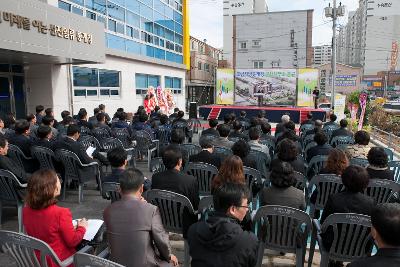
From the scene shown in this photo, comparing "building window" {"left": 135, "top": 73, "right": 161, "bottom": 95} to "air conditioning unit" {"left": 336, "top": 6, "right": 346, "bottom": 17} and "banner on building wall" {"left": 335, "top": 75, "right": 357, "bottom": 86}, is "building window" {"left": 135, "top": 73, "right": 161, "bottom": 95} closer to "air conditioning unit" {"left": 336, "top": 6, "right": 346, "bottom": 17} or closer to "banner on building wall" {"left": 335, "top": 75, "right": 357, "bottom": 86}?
"banner on building wall" {"left": 335, "top": 75, "right": 357, "bottom": 86}

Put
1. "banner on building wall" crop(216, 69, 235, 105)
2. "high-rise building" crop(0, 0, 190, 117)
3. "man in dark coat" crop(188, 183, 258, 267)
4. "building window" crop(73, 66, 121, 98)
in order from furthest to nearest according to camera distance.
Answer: "banner on building wall" crop(216, 69, 235, 105), "building window" crop(73, 66, 121, 98), "high-rise building" crop(0, 0, 190, 117), "man in dark coat" crop(188, 183, 258, 267)

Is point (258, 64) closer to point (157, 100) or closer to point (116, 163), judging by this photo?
point (157, 100)

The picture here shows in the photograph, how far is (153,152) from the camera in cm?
904

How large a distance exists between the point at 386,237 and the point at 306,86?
24.9m

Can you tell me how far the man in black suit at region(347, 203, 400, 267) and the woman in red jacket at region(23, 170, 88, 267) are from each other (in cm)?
228

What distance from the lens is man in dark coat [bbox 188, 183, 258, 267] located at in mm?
2287

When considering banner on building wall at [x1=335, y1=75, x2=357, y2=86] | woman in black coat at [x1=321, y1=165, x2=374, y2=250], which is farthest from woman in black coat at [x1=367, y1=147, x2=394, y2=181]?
banner on building wall at [x1=335, y1=75, x2=357, y2=86]

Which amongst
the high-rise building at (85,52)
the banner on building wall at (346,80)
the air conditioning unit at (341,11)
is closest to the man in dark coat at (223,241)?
the high-rise building at (85,52)

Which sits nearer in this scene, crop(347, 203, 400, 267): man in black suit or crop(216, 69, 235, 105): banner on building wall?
crop(347, 203, 400, 267): man in black suit

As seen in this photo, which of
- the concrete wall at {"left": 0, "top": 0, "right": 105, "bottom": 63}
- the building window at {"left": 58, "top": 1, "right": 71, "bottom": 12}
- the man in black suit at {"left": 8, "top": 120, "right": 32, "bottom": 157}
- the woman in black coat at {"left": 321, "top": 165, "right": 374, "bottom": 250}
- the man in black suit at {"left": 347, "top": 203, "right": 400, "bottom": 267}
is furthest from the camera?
the building window at {"left": 58, "top": 1, "right": 71, "bottom": 12}

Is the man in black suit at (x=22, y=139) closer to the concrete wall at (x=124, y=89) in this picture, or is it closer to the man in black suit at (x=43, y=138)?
the man in black suit at (x=43, y=138)

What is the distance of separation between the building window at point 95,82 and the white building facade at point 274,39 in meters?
30.5

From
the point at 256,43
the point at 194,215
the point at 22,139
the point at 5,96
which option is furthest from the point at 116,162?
the point at 256,43

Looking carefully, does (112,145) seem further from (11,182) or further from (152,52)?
(152,52)
